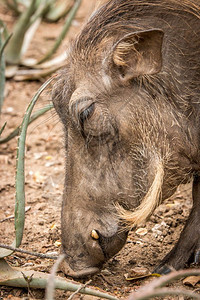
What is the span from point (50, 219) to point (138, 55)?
151 cm

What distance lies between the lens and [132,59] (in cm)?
312

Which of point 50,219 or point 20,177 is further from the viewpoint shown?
point 50,219

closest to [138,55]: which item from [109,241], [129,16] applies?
[129,16]

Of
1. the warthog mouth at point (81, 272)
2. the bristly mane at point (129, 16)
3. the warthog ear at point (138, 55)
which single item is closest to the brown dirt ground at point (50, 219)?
the warthog mouth at point (81, 272)

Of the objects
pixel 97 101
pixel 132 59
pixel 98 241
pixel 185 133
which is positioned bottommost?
pixel 98 241

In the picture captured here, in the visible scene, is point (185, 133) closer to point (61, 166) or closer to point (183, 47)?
point (183, 47)

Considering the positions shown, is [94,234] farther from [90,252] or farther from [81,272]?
[81,272]

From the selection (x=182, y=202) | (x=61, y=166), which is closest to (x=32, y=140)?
(x=61, y=166)

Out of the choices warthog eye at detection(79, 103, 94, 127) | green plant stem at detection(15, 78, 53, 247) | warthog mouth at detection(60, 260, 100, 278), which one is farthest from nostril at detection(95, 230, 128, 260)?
warthog eye at detection(79, 103, 94, 127)

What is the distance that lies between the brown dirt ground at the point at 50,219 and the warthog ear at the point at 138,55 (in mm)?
642

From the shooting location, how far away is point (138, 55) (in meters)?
3.11

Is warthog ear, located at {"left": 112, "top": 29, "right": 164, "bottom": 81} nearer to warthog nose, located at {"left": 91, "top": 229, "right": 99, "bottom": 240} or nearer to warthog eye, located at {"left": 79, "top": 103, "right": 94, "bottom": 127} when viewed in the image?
warthog eye, located at {"left": 79, "top": 103, "right": 94, "bottom": 127}

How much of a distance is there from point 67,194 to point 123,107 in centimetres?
57

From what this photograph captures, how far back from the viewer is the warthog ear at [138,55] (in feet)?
10.1
